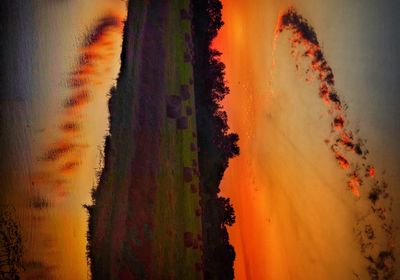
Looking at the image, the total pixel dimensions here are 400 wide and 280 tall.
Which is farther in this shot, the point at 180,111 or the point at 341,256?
the point at 180,111

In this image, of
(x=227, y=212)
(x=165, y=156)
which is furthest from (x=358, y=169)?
(x=165, y=156)

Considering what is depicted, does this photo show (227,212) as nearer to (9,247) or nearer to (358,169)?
(358,169)

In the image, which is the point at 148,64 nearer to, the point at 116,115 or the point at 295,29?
the point at 116,115

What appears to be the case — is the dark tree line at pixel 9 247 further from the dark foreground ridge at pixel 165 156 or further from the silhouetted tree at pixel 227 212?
the silhouetted tree at pixel 227 212

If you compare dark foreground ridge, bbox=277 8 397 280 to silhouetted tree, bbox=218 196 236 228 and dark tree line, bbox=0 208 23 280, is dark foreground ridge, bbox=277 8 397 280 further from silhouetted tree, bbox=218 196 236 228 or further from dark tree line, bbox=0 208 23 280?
dark tree line, bbox=0 208 23 280

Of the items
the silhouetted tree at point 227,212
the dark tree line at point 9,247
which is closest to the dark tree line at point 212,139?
the silhouetted tree at point 227,212

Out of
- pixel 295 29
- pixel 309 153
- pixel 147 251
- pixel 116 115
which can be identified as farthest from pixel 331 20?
pixel 147 251
